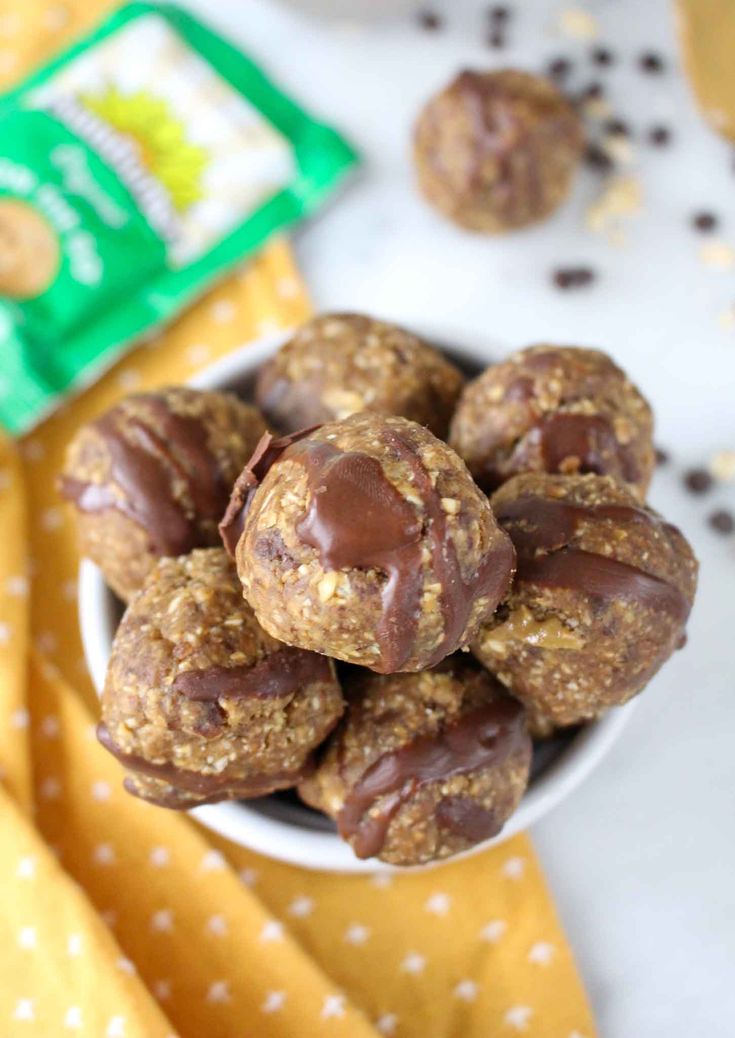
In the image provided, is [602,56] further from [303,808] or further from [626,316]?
[303,808]

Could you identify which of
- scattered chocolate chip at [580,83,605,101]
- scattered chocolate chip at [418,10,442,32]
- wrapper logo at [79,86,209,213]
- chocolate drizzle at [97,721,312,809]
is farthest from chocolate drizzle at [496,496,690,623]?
scattered chocolate chip at [418,10,442,32]

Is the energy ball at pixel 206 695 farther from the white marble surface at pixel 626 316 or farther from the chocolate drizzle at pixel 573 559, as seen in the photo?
the white marble surface at pixel 626 316

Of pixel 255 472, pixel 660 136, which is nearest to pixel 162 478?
pixel 255 472

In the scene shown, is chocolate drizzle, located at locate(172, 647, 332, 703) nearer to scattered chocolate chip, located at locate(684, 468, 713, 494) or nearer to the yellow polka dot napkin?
the yellow polka dot napkin

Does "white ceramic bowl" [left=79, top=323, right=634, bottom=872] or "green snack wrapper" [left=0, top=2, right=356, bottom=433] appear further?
"green snack wrapper" [left=0, top=2, right=356, bottom=433]

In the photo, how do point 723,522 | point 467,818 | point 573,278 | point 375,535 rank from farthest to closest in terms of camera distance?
point 573,278 < point 723,522 < point 467,818 < point 375,535

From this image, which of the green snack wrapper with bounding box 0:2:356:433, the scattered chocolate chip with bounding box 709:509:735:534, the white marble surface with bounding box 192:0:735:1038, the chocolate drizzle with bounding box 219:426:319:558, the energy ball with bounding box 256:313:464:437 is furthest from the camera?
the green snack wrapper with bounding box 0:2:356:433
